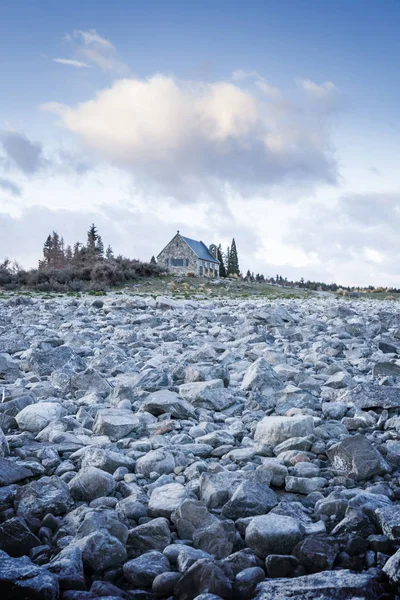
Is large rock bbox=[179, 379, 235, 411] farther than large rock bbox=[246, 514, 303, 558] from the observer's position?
Yes

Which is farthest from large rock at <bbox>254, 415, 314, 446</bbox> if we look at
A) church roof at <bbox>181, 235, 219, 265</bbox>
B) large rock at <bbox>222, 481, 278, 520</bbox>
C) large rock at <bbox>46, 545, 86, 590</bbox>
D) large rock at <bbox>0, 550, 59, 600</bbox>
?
church roof at <bbox>181, 235, 219, 265</bbox>

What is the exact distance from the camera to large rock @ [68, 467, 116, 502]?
2529 millimetres

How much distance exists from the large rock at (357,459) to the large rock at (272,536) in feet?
2.54

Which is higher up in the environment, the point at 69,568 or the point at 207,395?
the point at 207,395

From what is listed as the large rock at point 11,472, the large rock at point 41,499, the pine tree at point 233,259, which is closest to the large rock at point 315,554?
the large rock at point 41,499

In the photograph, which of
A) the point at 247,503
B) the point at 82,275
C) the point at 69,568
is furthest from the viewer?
the point at 82,275

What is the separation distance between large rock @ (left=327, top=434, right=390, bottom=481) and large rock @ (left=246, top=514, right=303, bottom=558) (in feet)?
2.54

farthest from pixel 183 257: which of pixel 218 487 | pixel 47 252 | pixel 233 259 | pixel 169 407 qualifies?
pixel 218 487

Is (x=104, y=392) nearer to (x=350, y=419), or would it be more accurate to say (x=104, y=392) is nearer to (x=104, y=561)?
(x=350, y=419)

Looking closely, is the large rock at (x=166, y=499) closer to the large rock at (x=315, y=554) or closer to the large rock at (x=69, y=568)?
the large rock at (x=69, y=568)

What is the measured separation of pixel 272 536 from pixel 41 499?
3.79ft

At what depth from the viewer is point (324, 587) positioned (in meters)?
1.69

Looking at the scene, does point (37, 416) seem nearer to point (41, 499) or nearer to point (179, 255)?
point (41, 499)

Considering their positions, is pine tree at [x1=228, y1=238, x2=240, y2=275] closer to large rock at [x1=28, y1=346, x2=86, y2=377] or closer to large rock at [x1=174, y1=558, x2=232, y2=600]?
large rock at [x1=28, y1=346, x2=86, y2=377]
